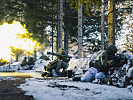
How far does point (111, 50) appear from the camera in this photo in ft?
23.9

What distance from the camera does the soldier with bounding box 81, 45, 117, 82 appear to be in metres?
6.88

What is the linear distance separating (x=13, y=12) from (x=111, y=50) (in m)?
17.6

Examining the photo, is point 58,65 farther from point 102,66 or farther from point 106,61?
point 106,61

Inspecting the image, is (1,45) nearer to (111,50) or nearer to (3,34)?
(3,34)

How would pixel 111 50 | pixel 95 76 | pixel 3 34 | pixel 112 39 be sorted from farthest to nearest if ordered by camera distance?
pixel 3 34 → pixel 112 39 → pixel 111 50 → pixel 95 76

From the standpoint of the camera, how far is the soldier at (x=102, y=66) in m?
6.88

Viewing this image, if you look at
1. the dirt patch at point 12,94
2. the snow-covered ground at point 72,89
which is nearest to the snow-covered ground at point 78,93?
the snow-covered ground at point 72,89

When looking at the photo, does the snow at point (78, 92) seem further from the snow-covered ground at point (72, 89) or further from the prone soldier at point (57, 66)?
the prone soldier at point (57, 66)

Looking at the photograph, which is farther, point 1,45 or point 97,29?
point 97,29

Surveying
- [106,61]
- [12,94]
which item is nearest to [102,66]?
[106,61]

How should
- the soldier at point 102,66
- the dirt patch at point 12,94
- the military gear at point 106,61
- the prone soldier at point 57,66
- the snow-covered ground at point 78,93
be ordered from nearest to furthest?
the dirt patch at point 12,94, the snow-covered ground at point 78,93, the soldier at point 102,66, the military gear at point 106,61, the prone soldier at point 57,66

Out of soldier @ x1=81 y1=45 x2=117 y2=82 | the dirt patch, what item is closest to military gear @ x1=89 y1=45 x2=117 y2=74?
soldier @ x1=81 y1=45 x2=117 y2=82

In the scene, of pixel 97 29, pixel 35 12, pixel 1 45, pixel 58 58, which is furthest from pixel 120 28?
pixel 1 45

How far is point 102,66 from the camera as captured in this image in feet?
23.9
